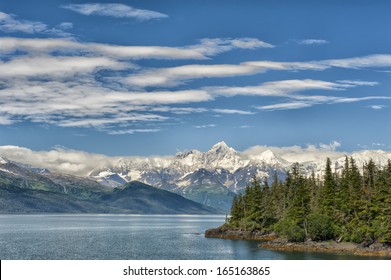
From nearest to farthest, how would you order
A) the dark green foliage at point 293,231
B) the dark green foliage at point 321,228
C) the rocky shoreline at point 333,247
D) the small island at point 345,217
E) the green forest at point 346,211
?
the rocky shoreline at point 333,247 → the small island at point 345,217 → the green forest at point 346,211 → the dark green foliage at point 321,228 → the dark green foliage at point 293,231

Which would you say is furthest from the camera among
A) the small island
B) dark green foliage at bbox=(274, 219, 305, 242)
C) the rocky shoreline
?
dark green foliage at bbox=(274, 219, 305, 242)

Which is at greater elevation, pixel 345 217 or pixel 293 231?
pixel 345 217

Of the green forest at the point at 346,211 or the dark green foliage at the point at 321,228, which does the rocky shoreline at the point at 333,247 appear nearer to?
the green forest at the point at 346,211

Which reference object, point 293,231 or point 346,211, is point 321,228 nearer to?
point 346,211

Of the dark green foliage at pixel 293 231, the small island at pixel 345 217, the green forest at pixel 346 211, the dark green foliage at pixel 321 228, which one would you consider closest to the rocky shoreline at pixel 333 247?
the small island at pixel 345 217

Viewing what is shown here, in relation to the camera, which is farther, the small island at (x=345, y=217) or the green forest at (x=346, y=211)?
the green forest at (x=346, y=211)

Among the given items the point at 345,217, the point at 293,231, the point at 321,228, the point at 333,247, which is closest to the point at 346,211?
the point at 345,217

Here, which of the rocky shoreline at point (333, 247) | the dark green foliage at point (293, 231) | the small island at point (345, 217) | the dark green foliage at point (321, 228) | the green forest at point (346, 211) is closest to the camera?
the rocky shoreline at point (333, 247)

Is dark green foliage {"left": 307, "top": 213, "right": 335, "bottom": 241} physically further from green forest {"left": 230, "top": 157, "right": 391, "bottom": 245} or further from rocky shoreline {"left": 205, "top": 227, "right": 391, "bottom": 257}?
rocky shoreline {"left": 205, "top": 227, "right": 391, "bottom": 257}

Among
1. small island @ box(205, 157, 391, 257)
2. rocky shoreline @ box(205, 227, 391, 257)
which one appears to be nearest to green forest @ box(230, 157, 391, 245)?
small island @ box(205, 157, 391, 257)

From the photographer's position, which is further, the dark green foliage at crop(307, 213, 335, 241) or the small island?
the dark green foliage at crop(307, 213, 335, 241)

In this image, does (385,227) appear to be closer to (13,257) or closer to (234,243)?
(234,243)

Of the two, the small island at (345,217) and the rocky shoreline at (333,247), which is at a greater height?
the small island at (345,217)
